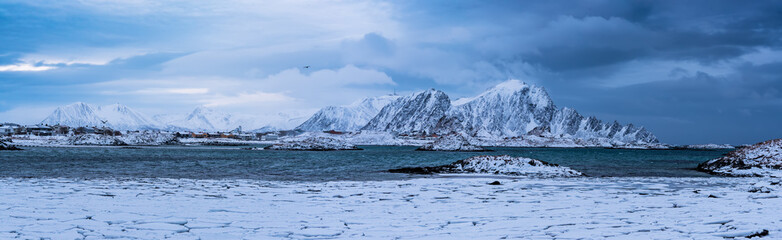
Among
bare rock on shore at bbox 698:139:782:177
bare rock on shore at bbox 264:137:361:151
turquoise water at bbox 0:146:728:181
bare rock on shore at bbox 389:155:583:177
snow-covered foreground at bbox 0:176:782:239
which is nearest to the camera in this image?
snow-covered foreground at bbox 0:176:782:239

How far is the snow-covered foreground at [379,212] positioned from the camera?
31.4 feet

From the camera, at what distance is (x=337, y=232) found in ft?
32.8

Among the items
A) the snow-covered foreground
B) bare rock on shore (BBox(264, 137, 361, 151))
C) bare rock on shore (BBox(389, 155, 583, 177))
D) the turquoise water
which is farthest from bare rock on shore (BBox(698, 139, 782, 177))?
bare rock on shore (BBox(264, 137, 361, 151))

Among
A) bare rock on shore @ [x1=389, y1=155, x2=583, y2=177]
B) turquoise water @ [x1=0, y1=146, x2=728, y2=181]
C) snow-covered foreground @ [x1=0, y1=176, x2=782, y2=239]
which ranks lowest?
turquoise water @ [x1=0, y1=146, x2=728, y2=181]

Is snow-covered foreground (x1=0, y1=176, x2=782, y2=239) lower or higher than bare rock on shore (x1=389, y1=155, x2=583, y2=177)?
lower

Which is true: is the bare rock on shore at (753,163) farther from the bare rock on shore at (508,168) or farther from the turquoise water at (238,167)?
the bare rock on shore at (508,168)

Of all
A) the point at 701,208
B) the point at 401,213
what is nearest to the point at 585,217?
the point at 701,208

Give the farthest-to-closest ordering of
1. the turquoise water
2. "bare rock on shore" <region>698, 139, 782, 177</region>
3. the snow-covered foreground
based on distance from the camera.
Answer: "bare rock on shore" <region>698, 139, 782, 177</region> < the turquoise water < the snow-covered foreground

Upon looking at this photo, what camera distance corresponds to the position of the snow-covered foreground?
9.57m

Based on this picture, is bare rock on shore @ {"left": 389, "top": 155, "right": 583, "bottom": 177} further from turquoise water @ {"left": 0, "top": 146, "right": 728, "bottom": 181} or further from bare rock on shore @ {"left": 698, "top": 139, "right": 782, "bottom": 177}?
bare rock on shore @ {"left": 698, "top": 139, "right": 782, "bottom": 177}

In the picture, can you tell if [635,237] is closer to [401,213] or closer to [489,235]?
[489,235]

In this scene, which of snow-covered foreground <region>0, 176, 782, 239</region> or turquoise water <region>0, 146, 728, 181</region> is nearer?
snow-covered foreground <region>0, 176, 782, 239</region>

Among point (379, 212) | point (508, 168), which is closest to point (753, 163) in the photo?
point (508, 168)

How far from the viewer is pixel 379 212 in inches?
496
